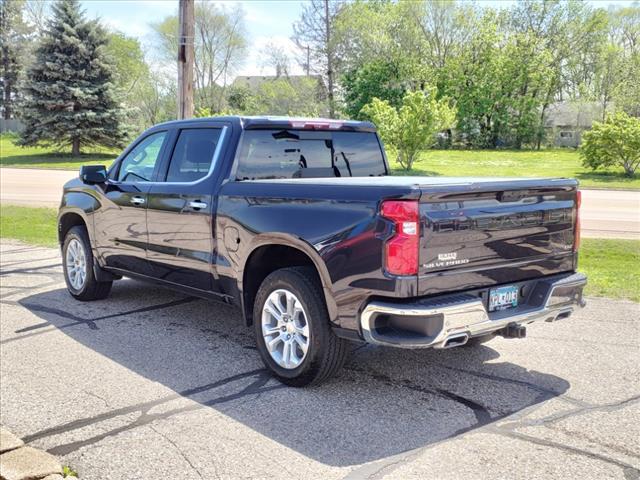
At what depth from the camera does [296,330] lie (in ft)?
15.2

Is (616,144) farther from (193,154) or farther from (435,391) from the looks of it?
(435,391)

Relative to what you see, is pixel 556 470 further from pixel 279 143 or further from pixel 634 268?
pixel 634 268

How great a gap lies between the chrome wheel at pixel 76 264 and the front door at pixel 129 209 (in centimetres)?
41

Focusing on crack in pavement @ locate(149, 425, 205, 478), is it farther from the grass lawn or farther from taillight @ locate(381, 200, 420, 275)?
the grass lawn

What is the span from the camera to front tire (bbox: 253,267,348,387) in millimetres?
4438

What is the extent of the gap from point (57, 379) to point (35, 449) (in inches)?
50.5

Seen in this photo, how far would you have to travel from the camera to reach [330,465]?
350cm

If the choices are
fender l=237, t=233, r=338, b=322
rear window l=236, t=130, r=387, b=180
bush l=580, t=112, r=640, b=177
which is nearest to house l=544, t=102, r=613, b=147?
bush l=580, t=112, r=640, b=177

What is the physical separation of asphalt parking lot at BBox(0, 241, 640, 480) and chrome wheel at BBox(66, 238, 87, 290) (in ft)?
3.01

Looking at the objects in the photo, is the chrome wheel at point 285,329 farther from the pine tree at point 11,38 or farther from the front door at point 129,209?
the pine tree at point 11,38

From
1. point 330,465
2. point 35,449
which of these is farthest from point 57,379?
point 330,465

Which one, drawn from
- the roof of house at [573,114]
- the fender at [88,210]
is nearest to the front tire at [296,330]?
the fender at [88,210]

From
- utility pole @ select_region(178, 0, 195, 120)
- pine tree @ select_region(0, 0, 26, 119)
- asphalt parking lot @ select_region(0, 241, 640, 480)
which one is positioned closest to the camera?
asphalt parking lot @ select_region(0, 241, 640, 480)

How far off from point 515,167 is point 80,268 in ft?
91.9
